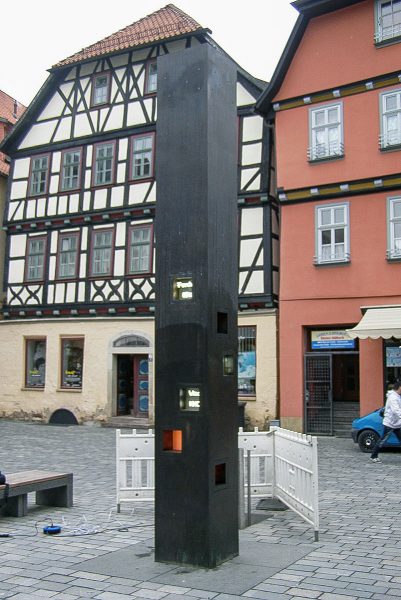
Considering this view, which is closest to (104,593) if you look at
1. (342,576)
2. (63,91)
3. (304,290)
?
(342,576)

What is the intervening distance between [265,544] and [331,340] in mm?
12775

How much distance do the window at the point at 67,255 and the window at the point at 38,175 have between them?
211 cm

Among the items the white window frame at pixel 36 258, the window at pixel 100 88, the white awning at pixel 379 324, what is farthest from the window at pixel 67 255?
the white awning at pixel 379 324

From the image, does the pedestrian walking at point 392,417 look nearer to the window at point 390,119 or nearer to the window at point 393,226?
the window at point 393,226

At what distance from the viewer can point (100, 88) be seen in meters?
25.7

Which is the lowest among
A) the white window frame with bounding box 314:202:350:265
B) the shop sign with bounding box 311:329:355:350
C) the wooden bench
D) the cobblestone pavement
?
the cobblestone pavement

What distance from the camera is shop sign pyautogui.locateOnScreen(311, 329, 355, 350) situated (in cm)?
1983

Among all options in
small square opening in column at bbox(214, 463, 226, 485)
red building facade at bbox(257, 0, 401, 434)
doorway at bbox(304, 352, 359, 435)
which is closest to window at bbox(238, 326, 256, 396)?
red building facade at bbox(257, 0, 401, 434)

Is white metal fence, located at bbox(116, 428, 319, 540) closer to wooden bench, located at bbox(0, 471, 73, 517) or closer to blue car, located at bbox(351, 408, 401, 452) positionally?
wooden bench, located at bbox(0, 471, 73, 517)

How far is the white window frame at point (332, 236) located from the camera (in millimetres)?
19719

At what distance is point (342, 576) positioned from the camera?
6.49m

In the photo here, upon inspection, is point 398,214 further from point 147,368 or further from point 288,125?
point 147,368

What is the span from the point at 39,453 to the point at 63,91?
14.8 meters

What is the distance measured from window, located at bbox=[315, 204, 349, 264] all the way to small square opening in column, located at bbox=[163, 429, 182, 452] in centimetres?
1337
